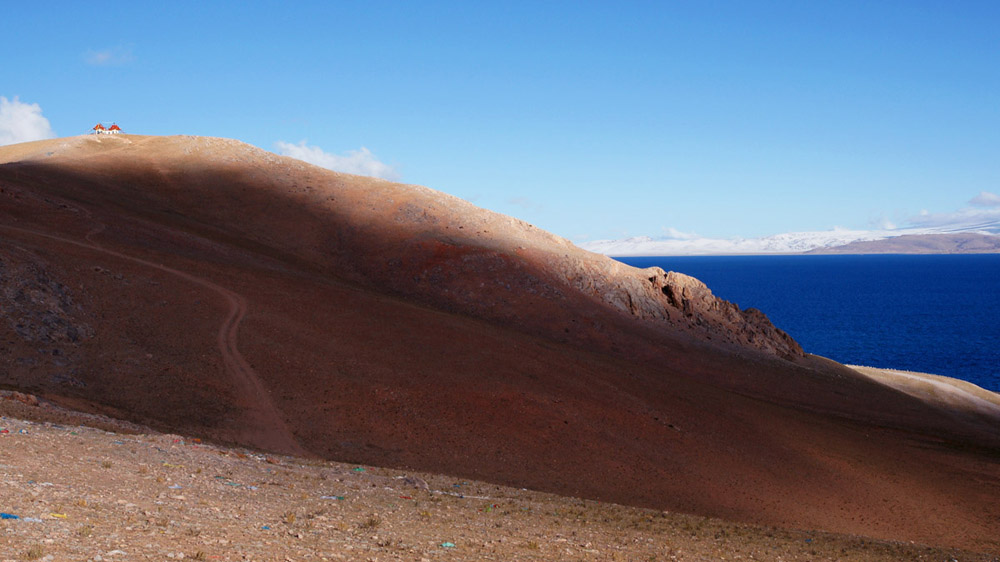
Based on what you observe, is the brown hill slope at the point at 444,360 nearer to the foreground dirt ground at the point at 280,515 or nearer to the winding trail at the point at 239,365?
the winding trail at the point at 239,365

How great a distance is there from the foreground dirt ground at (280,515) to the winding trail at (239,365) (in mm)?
3258

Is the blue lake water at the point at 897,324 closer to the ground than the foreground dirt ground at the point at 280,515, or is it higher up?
closer to the ground

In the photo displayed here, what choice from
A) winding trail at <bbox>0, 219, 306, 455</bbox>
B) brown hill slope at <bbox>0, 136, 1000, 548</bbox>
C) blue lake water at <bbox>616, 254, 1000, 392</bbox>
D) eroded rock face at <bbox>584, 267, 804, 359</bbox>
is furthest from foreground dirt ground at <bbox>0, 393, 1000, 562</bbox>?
blue lake water at <bbox>616, 254, 1000, 392</bbox>

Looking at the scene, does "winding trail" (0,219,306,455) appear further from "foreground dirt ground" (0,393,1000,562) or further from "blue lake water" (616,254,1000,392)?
"blue lake water" (616,254,1000,392)

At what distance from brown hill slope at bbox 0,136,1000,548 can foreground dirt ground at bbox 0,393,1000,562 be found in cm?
481

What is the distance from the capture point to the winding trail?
25.0 meters

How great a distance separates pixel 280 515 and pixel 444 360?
20.4m

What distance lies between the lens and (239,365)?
2956 centimetres

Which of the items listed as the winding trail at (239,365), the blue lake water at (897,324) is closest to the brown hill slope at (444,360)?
the winding trail at (239,365)

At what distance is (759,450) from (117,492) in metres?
26.8

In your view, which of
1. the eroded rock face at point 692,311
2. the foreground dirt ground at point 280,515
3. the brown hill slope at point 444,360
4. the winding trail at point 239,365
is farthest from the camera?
the eroded rock face at point 692,311

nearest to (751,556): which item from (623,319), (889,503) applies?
(889,503)

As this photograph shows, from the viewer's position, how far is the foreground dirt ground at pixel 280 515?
11.1 meters

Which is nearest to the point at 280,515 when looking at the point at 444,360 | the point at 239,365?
the point at 239,365
